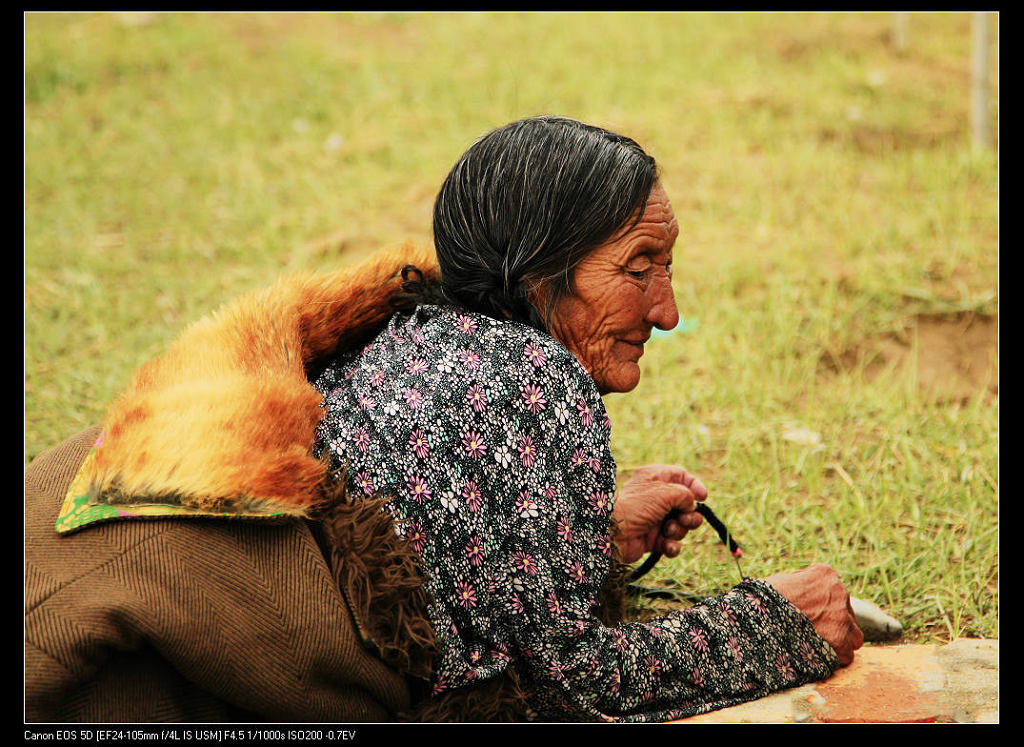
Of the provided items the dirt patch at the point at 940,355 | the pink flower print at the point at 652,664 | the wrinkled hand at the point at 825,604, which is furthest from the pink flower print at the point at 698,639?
the dirt patch at the point at 940,355

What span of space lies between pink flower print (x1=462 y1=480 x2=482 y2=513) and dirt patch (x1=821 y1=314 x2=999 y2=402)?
2.47 m

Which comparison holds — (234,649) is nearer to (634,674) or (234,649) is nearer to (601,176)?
(634,674)

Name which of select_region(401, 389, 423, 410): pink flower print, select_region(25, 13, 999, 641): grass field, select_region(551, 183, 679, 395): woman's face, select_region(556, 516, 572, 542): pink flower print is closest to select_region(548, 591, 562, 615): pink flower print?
select_region(556, 516, 572, 542): pink flower print

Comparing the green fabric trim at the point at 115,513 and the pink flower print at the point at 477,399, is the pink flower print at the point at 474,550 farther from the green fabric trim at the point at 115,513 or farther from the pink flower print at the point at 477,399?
the green fabric trim at the point at 115,513

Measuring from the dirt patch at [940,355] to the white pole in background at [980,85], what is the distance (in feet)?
6.20

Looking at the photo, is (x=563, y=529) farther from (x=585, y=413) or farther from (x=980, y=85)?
(x=980, y=85)

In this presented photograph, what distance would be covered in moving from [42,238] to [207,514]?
13.4 feet

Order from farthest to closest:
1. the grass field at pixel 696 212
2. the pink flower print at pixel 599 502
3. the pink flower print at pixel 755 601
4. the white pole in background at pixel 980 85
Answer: the white pole in background at pixel 980 85 < the grass field at pixel 696 212 < the pink flower print at pixel 755 601 < the pink flower print at pixel 599 502

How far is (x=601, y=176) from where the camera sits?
83.2 inches

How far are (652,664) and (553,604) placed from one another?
276 mm

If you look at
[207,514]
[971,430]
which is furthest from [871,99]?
[207,514]

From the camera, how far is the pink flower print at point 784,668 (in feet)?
7.45

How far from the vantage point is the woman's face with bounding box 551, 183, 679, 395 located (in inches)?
85.9

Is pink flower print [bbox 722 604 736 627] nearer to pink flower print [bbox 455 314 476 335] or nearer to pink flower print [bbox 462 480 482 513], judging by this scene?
pink flower print [bbox 462 480 482 513]
